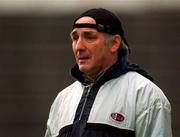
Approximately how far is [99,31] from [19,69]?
6.40 meters

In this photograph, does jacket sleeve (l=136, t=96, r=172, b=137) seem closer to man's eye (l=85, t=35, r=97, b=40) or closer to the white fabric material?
the white fabric material

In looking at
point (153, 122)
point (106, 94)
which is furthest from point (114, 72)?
point (153, 122)

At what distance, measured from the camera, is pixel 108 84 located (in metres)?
4.31

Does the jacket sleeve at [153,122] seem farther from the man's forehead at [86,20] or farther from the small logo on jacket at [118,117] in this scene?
the man's forehead at [86,20]

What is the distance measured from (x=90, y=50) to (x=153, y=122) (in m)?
0.50

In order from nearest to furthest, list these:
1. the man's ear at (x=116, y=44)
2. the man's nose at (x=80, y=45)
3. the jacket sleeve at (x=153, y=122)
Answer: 1. the jacket sleeve at (x=153, y=122)
2. the man's nose at (x=80, y=45)
3. the man's ear at (x=116, y=44)

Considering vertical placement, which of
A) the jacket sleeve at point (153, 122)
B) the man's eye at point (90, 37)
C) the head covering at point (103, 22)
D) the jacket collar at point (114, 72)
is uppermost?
the head covering at point (103, 22)

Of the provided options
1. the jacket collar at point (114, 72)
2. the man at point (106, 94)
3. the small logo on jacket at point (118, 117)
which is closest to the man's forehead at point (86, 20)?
the man at point (106, 94)

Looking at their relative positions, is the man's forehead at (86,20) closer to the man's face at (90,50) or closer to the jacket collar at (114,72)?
the man's face at (90,50)

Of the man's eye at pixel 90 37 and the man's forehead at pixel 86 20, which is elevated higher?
the man's forehead at pixel 86 20

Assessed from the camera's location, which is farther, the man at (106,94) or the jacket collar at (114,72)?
the jacket collar at (114,72)

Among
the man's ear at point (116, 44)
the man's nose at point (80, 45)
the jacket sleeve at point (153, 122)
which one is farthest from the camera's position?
the man's ear at point (116, 44)

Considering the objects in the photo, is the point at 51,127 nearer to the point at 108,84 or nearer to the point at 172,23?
the point at 108,84

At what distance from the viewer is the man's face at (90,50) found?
168 inches
